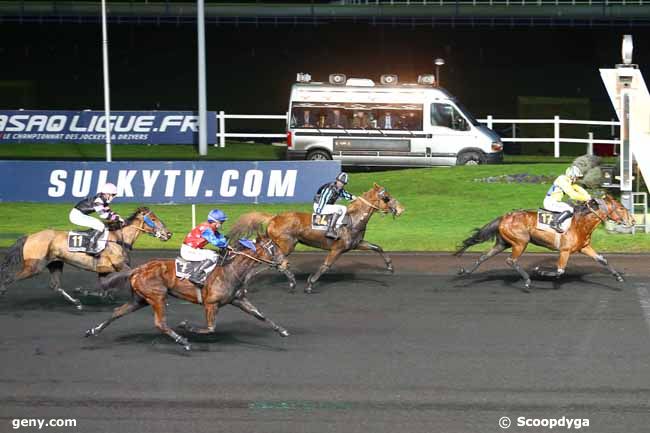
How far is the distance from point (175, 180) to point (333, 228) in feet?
19.5

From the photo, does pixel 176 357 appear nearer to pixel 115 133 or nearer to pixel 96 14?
pixel 115 133

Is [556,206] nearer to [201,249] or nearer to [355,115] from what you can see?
[201,249]

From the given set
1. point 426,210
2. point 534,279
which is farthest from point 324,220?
point 426,210

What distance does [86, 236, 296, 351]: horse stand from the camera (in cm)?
1355

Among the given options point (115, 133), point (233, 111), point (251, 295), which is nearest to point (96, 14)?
point (233, 111)

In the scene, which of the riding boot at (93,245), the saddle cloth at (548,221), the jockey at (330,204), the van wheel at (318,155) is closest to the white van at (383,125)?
the van wheel at (318,155)

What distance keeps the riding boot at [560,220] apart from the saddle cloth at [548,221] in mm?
35

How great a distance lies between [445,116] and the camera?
104 ft

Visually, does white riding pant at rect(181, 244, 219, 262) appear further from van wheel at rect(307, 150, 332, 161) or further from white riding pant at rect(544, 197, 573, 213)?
van wheel at rect(307, 150, 332, 161)

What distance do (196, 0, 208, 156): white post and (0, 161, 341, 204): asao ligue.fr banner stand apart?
913 centimetres

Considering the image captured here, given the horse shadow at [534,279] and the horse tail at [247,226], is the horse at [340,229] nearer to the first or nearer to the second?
the horse tail at [247,226]

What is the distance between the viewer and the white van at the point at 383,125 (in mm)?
31562

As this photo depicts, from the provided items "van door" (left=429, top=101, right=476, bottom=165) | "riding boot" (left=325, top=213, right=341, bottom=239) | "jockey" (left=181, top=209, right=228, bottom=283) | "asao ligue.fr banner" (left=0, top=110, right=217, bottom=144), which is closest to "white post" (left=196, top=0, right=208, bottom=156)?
"asao ligue.fr banner" (left=0, top=110, right=217, bottom=144)

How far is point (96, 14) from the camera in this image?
41156 mm
